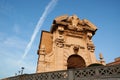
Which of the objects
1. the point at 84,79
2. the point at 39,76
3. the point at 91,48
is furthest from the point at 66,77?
the point at 91,48

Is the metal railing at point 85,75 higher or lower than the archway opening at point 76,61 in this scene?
lower

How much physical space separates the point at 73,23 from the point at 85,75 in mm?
10964

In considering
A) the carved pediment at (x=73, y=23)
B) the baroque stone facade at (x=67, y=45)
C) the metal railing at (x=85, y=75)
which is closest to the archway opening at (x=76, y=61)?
the baroque stone facade at (x=67, y=45)

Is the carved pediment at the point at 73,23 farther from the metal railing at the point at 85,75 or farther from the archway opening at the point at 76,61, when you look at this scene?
the metal railing at the point at 85,75

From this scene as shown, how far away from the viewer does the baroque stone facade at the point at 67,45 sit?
14286 millimetres

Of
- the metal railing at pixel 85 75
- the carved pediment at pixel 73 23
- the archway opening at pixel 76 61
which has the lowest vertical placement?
the metal railing at pixel 85 75

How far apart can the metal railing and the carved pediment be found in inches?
366

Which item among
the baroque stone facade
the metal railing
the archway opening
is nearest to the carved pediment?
the baroque stone facade

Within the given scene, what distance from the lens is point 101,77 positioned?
692 cm

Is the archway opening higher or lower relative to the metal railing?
higher

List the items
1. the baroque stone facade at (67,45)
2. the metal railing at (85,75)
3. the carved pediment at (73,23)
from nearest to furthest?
the metal railing at (85,75)
the baroque stone facade at (67,45)
the carved pediment at (73,23)

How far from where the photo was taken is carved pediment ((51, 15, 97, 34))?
54.2 feet

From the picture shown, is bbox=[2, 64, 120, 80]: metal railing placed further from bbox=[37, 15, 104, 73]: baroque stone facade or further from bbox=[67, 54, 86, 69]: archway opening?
bbox=[67, 54, 86, 69]: archway opening

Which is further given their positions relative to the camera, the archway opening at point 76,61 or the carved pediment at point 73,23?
the carved pediment at point 73,23
